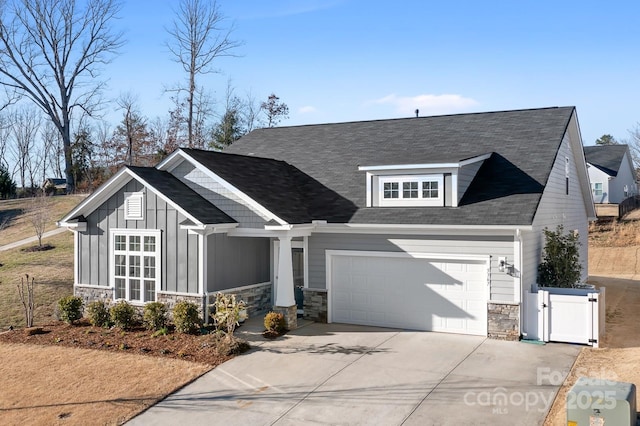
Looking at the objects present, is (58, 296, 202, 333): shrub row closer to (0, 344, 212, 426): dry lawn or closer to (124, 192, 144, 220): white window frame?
(0, 344, 212, 426): dry lawn

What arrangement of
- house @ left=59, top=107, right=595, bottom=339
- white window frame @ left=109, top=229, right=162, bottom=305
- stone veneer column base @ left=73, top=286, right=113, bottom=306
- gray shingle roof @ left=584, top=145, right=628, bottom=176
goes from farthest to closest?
gray shingle roof @ left=584, top=145, right=628, bottom=176 → stone veneer column base @ left=73, top=286, right=113, bottom=306 → white window frame @ left=109, top=229, right=162, bottom=305 → house @ left=59, top=107, right=595, bottom=339

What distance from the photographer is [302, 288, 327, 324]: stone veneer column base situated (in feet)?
50.6

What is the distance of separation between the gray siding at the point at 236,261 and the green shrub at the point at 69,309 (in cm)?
439

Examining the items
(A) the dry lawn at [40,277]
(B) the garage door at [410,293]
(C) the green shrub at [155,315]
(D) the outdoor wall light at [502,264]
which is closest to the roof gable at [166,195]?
(C) the green shrub at [155,315]

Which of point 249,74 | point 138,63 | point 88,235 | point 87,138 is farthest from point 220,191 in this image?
point 87,138

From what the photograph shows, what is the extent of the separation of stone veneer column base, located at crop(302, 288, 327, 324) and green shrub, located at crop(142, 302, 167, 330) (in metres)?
4.02

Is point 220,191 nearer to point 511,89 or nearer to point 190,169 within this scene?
point 190,169

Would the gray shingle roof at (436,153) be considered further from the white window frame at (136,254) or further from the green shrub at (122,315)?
the green shrub at (122,315)

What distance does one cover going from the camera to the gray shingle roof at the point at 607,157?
42219mm

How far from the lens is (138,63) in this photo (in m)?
27.9

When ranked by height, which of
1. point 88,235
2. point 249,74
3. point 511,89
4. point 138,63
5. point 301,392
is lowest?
point 301,392

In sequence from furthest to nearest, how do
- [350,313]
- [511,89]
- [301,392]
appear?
[511,89], [350,313], [301,392]

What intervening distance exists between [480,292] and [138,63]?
2199cm

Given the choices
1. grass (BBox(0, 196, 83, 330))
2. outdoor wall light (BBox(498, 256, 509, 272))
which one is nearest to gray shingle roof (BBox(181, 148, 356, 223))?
outdoor wall light (BBox(498, 256, 509, 272))
